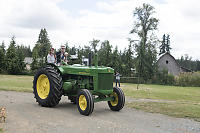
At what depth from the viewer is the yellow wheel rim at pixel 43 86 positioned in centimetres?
912

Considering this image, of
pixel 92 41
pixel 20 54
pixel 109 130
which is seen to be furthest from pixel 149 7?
pixel 109 130

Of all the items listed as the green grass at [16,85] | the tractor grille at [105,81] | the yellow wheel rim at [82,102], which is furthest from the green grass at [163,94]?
the green grass at [16,85]

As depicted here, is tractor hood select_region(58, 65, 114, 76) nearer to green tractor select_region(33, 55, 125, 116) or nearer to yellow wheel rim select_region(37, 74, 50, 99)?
green tractor select_region(33, 55, 125, 116)

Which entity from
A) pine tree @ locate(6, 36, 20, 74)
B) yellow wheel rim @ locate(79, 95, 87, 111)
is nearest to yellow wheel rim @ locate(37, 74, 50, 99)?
yellow wheel rim @ locate(79, 95, 87, 111)

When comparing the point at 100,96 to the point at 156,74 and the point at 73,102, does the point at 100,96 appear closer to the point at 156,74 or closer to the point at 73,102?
the point at 73,102

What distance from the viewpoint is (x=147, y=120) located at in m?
7.04

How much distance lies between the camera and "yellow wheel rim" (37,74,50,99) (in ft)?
29.9

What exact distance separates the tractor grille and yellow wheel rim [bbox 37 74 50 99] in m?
2.46

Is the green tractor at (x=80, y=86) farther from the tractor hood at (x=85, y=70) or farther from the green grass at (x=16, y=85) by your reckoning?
the green grass at (x=16, y=85)

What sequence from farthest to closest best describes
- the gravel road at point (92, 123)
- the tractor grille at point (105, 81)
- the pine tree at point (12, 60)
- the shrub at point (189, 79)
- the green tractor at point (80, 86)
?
the pine tree at point (12, 60) → the shrub at point (189, 79) → the tractor grille at point (105, 81) → the green tractor at point (80, 86) → the gravel road at point (92, 123)

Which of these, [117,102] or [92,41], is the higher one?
[92,41]

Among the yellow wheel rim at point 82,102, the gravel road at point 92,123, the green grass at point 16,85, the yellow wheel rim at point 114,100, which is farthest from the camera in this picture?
the green grass at point 16,85

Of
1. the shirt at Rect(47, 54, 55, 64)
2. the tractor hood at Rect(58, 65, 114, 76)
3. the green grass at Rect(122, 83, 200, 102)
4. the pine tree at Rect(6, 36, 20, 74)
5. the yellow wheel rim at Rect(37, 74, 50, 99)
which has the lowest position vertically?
the green grass at Rect(122, 83, 200, 102)

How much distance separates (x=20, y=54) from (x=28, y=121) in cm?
4375
